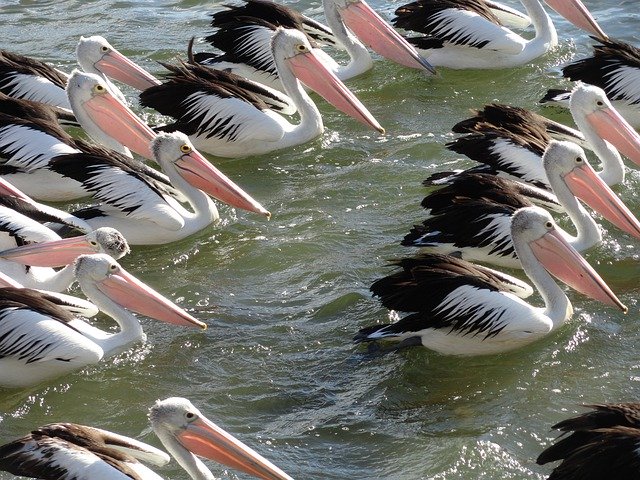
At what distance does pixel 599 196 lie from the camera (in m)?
6.92

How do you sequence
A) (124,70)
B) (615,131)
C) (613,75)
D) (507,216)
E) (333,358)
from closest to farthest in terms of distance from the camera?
(333,358) < (507,216) < (615,131) < (613,75) < (124,70)

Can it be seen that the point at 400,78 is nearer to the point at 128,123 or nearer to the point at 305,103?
the point at 305,103

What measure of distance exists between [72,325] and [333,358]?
128cm

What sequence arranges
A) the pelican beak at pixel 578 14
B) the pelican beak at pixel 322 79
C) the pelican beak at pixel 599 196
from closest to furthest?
the pelican beak at pixel 599 196 → the pelican beak at pixel 322 79 → the pelican beak at pixel 578 14

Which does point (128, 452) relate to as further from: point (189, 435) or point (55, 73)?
point (55, 73)

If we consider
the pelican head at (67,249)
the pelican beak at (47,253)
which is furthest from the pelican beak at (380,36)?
the pelican beak at (47,253)

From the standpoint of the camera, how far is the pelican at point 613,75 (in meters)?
8.55

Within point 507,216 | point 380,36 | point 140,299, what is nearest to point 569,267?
point 507,216

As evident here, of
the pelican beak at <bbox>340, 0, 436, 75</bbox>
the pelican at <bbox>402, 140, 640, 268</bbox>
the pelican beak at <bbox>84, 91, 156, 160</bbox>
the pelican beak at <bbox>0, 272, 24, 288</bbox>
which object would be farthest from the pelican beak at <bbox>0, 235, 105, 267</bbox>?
the pelican beak at <bbox>340, 0, 436, 75</bbox>

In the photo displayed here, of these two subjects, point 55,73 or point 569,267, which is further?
point 55,73

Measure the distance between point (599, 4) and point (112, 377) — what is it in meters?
6.79

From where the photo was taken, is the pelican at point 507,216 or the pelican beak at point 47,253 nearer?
the pelican beak at point 47,253

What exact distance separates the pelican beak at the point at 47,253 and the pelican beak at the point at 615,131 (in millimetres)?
3256

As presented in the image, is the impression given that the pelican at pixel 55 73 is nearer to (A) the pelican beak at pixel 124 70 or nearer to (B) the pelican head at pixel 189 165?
(A) the pelican beak at pixel 124 70
